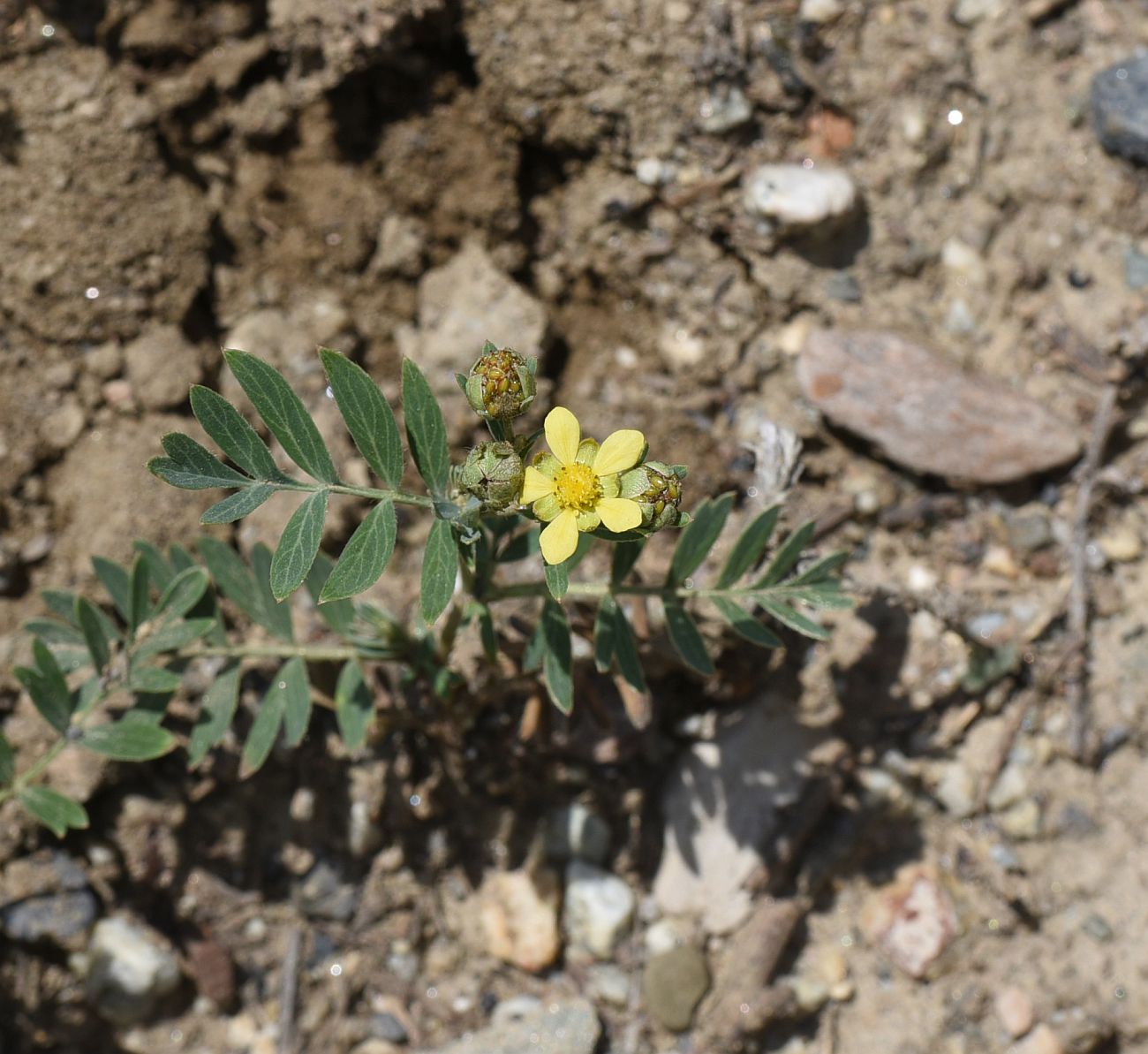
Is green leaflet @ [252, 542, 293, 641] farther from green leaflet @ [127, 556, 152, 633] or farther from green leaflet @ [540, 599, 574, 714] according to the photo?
green leaflet @ [540, 599, 574, 714]

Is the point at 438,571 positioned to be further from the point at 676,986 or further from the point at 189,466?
the point at 676,986

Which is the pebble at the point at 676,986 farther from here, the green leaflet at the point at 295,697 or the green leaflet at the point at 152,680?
the green leaflet at the point at 152,680

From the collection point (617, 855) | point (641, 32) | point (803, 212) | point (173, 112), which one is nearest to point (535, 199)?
point (641, 32)

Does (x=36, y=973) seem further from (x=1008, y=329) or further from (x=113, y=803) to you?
(x=1008, y=329)

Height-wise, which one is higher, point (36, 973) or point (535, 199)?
point (535, 199)

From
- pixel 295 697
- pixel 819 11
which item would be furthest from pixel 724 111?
pixel 295 697
